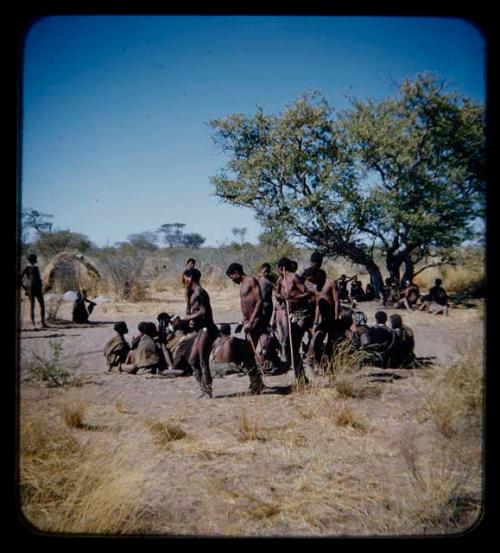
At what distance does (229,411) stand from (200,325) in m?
1.04

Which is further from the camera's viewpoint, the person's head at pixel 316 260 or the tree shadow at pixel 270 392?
the person's head at pixel 316 260

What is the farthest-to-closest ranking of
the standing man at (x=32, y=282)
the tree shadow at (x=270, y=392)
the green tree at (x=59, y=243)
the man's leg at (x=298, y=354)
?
the green tree at (x=59, y=243) → the standing man at (x=32, y=282) → the man's leg at (x=298, y=354) → the tree shadow at (x=270, y=392)

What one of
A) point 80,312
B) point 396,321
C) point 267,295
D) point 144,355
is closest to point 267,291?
point 267,295

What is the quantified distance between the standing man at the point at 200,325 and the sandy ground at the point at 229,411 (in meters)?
0.35

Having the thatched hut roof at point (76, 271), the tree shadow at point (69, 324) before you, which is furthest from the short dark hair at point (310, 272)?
the thatched hut roof at point (76, 271)

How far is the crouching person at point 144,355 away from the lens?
646 cm

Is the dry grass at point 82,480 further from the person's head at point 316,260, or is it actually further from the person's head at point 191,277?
the person's head at point 316,260

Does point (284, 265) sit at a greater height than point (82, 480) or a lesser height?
greater

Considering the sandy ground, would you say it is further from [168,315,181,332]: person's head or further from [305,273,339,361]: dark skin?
[168,315,181,332]: person's head

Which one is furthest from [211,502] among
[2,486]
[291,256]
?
[291,256]

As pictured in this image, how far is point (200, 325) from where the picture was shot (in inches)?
209

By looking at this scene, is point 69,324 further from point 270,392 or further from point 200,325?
point 270,392

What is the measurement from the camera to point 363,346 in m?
6.29

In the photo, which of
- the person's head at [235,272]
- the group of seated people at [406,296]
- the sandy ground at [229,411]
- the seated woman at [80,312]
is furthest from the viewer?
the seated woman at [80,312]
